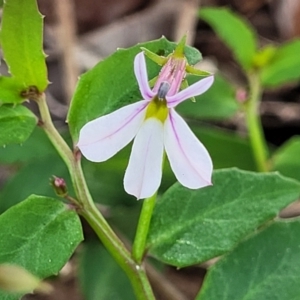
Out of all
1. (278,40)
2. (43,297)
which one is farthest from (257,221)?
(278,40)

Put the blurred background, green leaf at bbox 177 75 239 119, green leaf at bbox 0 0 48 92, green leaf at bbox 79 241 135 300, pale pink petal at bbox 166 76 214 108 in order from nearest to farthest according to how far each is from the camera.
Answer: pale pink petal at bbox 166 76 214 108
green leaf at bbox 0 0 48 92
green leaf at bbox 79 241 135 300
green leaf at bbox 177 75 239 119
the blurred background

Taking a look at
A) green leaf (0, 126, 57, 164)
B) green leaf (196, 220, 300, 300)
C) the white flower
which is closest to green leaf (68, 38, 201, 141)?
the white flower

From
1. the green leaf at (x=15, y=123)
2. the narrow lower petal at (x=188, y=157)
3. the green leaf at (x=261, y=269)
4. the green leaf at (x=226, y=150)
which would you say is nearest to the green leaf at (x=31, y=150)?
the green leaf at (x=226, y=150)

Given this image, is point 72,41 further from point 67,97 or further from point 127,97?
point 127,97

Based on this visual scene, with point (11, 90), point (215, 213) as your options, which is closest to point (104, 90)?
point (11, 90)

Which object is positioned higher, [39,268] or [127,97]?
[127,97]

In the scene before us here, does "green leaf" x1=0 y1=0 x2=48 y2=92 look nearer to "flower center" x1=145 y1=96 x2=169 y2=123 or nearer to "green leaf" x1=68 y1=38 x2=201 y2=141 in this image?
"green leaf" x1=68 y1=38 x2=201 y2=141

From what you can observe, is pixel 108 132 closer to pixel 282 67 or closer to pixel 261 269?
pixel 261 269
